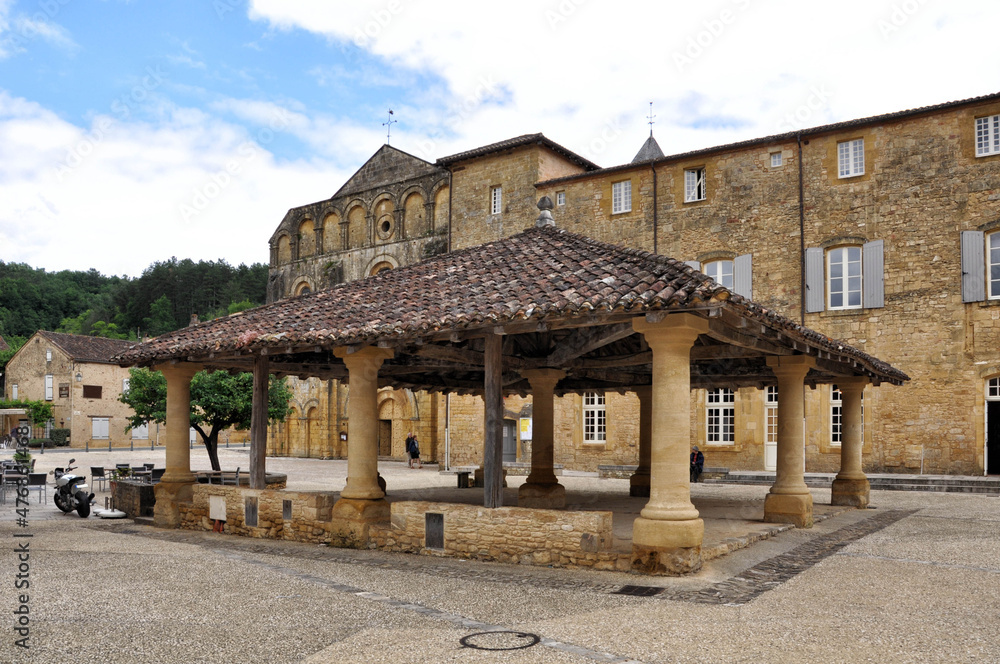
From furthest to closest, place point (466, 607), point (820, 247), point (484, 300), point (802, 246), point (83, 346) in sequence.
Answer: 1. point (83, 346)
2. point (802, 246)
3. point (820, 247)
4. point (484, 300)
5. point (466, 607)

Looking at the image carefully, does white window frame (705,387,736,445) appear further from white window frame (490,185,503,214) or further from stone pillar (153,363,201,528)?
stone pillar (153,363,201,528)

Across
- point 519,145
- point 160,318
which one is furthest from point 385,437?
point 160,318

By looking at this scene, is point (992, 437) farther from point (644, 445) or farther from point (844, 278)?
point (644, 445)

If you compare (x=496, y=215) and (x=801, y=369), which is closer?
(x=801, y=369)

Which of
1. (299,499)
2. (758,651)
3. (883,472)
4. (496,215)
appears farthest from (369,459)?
(496,215)

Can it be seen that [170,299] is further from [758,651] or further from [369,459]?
[758,651]

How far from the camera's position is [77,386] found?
152ft

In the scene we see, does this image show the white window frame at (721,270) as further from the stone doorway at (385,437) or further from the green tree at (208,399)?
the stone doorway at (385,437)

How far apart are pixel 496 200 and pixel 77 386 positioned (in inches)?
1175

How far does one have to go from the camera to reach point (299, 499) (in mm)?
11453

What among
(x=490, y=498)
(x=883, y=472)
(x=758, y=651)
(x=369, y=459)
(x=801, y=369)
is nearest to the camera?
(x=758, y=651)

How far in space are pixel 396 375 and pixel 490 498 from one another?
21.6ft

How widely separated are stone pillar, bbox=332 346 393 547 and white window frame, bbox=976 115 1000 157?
18316 mm

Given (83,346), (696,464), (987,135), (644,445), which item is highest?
(987,135)
